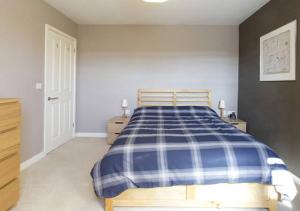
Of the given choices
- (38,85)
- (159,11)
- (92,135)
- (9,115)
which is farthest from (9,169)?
(159,11)

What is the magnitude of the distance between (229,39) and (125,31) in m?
2.05

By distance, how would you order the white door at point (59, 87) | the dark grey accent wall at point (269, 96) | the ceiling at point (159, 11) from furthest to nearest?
the white door at point (59, 87) → the ceiling at point (159, 11) → the dark grey accent wall at point (269, 96)

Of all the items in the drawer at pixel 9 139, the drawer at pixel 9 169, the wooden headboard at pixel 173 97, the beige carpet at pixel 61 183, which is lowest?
the beige carpet at pixel 61 183

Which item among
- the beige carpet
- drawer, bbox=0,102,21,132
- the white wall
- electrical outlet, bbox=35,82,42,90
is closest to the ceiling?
the white wall

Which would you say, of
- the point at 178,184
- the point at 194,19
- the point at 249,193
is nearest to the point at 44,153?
the point at 178,184

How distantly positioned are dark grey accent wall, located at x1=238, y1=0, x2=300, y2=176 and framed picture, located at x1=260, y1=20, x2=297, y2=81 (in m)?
0.08

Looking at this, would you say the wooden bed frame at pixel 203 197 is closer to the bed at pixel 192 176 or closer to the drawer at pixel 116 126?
the bed at pixel 192 176

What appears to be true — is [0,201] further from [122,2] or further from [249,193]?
[122,2]

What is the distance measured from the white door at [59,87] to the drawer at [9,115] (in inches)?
67.1

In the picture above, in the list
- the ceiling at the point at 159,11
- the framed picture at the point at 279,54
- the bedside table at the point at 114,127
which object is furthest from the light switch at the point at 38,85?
the framed picture at the point at 279,54

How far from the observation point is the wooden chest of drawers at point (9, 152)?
193 centimetres

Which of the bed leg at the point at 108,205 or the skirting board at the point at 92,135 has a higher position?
the skirting board at the point at 92,135

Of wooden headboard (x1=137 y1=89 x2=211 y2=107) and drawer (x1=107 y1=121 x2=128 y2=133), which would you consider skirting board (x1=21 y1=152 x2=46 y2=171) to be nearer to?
drawer (x1=107 y1=121 x2=128 y2=133)

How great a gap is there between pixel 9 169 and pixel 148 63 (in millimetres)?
3411
